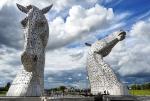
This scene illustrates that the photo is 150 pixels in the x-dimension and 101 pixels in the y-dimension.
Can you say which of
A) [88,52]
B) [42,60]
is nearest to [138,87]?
[88,52]

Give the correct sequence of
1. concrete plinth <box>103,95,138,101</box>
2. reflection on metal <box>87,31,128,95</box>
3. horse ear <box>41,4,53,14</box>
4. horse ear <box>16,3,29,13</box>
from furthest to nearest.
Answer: reflection on metal <box>87,31,128,95</box> → horse ear <box>41,4,53,14</box> → horse ear <box>16,3,29,13</box> → concrete plinth <box>103,95,138,101</box>

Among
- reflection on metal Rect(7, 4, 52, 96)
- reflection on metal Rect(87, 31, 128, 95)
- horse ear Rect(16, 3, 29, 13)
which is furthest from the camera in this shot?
reflection on metal Rect(87, 31, 128, 95)

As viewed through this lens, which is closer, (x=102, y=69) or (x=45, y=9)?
(x=45, y=9)

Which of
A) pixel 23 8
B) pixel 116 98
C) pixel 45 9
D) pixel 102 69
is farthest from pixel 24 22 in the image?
pixel 116 98

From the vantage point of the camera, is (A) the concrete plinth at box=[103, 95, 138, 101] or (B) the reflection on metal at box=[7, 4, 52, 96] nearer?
(B) the reflection on metal at box=[7, 4, 52, 96]

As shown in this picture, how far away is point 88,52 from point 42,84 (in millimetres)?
8785

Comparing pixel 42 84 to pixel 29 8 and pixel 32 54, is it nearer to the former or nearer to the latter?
pixel 32 54

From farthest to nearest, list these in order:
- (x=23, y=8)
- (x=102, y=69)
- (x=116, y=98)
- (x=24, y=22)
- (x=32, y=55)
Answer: (x=102, y=69) < (x=116, y=98) < (x=23, y=8) < (x=24, y=22) < (x=32, y=55)

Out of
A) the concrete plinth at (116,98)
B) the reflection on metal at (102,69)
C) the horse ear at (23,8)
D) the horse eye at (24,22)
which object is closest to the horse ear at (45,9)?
the horse ear at (23,8)

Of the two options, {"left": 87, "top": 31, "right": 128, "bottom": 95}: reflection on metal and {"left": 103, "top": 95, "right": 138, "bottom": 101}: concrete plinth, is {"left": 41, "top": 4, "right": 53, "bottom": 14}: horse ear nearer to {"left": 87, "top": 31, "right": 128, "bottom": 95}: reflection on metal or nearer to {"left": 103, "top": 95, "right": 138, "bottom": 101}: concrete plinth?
{"left": 87, "top": 31, "right": 128, "bottom": 95}: reflection on metal

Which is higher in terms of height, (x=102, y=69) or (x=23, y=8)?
(x=23, y=8)

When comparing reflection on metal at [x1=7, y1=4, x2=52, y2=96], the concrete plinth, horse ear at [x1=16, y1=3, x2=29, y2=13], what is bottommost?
the concrete plinth

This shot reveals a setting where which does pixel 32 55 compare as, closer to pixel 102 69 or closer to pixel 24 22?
pixel 24 22

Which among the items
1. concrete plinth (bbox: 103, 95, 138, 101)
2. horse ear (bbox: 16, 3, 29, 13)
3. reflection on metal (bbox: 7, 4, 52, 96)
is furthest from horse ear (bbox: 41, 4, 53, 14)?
concrete plinth (bbox: 103, 95, 138, 101)
